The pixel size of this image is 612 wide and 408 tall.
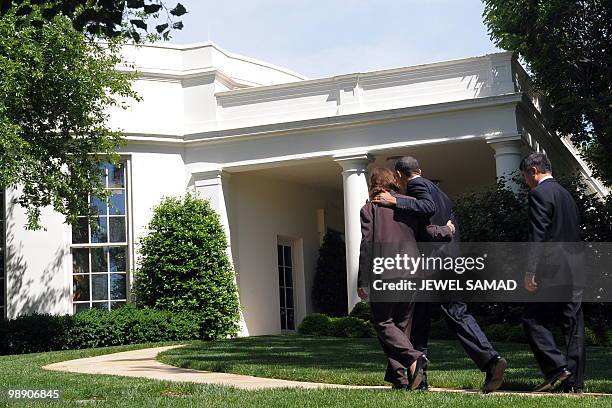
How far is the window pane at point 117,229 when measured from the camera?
18062 millimetres

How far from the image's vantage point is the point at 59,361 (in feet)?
38.9

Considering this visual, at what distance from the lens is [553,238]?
6.82 m

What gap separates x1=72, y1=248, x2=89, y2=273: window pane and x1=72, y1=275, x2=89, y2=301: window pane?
0.45 feet

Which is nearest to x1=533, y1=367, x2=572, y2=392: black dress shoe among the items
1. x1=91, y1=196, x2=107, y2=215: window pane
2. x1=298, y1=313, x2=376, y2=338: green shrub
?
x1=298, y1=313, x2=376, y2=338: green shrub

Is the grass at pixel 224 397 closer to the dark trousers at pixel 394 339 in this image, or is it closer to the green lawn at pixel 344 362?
the dark trousers at pixel 394 339

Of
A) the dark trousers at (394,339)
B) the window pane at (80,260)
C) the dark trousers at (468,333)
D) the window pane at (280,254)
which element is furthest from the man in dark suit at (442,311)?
the window pane at (280,254)

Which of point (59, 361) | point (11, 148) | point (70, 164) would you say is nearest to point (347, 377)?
point (59, 361)

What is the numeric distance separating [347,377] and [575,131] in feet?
38.6

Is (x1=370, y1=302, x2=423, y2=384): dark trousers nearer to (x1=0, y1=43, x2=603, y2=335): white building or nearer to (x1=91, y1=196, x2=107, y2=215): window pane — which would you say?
(x1=0, y1=43, x2=603, y2=335): white building

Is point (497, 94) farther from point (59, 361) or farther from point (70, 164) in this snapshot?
point (59, 361)

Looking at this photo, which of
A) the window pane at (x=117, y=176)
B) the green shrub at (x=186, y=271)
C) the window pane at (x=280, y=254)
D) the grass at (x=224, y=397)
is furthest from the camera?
the window pane at (x=280, y=254)

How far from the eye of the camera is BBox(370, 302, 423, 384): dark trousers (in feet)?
22.2

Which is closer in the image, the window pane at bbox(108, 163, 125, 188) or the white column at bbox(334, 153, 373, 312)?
the white column at bbox(334, 153, 373, 312)

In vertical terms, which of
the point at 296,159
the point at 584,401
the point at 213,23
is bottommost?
the point at 584,401
